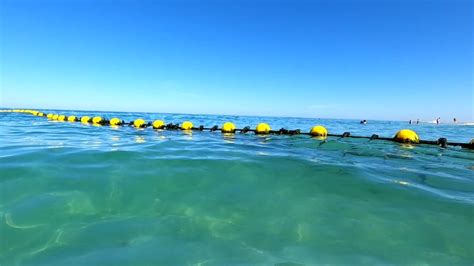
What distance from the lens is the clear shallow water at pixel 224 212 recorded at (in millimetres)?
3504

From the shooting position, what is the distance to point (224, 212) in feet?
15.3

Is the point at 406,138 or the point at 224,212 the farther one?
the point at 406,138

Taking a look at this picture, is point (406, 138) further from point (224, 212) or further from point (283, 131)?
point (224, 212)

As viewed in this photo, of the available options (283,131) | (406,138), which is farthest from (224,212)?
(283,131)

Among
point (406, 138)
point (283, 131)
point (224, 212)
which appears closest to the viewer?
point (224, 212)

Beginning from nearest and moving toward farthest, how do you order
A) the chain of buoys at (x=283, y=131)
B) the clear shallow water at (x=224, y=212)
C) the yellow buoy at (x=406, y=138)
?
the clear shallow water at (x=224, y=212) → the chain of buoys at (x=283, y=131) → the yellow buoy at (x=406, y=138)

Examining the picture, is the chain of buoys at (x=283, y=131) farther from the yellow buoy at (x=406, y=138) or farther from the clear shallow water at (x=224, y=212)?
the clear shallow water at (x=224, y=212)

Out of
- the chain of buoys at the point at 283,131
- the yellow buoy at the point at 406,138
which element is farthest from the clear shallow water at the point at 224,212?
the yellow buoy at the point at 406,138

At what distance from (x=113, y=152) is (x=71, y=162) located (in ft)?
4.48

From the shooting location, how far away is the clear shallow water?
3.50 meters

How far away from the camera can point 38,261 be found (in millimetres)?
3324

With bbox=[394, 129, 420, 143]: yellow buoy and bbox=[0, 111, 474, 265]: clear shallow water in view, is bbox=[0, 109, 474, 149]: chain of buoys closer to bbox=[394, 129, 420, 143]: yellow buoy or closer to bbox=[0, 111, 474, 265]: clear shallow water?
bbox=[394, 129, 420, 143]: yellow buoy

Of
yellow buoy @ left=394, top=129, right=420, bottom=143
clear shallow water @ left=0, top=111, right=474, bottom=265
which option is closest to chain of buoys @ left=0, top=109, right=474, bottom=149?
yellow buoy @ left=394, top=129, right=420, bottom=143

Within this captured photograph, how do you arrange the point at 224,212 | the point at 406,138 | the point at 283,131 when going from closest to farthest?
the point at 224,212 < the point at 406,138 < the point at 283,131
